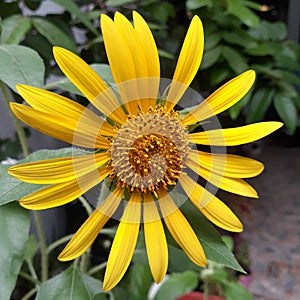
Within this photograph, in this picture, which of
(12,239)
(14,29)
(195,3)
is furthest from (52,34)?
(12,239)

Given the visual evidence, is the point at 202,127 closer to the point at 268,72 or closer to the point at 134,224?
the point at 134,224

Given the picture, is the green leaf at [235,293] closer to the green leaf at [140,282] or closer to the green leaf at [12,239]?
the green leaf at [140,282]

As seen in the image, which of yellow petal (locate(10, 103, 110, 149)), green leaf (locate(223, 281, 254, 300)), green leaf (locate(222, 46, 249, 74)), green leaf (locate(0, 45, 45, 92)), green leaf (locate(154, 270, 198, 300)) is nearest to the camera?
yellow petal (locate(10, 103, 110, 149))

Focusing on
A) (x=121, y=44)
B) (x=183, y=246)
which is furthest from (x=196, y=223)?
(x=121, y=44)

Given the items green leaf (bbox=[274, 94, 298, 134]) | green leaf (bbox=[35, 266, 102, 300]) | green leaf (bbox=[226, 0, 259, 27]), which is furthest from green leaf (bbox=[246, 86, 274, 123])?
green leaf (bbox=[35, 266, 102, 300])

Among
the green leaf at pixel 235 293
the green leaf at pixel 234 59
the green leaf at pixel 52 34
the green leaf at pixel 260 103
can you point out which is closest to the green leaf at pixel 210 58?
the green leaf at pixel 234 59

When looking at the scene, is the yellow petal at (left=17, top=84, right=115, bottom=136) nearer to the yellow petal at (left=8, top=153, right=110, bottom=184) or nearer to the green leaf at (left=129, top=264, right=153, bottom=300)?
the yellow petal at (left=8, top=153, right=110, bottom=184)
